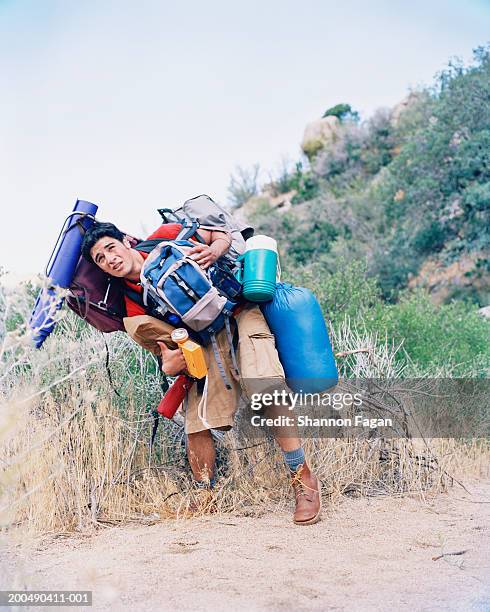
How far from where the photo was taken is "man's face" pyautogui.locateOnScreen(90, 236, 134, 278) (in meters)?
3.82

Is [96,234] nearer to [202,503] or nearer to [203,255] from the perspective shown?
[203,255]

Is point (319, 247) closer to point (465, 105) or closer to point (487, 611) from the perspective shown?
point (465, 105)

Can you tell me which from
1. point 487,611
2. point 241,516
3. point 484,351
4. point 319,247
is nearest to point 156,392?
point 241,516

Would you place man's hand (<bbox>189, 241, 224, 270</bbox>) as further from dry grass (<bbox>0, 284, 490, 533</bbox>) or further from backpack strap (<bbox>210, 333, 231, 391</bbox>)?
dry grass (<bbox>0, 284, 490, 533</bbox>)

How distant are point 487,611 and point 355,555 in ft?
2.54

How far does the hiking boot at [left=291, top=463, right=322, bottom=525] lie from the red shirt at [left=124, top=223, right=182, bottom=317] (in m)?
1.23

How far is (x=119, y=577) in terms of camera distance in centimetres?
306

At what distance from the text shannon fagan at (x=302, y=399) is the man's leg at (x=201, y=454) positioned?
0.33 m

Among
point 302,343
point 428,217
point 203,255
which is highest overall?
point 428,217

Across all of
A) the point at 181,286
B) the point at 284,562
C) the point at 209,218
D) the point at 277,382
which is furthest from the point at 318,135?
the point at 284,562

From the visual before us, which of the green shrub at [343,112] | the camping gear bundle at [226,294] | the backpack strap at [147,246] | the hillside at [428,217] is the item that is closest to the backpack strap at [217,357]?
the camping gear bundle at [226,294]

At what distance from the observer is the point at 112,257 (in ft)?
12.6

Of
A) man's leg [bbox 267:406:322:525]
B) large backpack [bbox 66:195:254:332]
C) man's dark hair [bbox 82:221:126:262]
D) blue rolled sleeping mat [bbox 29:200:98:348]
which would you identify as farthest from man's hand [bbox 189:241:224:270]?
man's leg [bbox 267:406:322:525]

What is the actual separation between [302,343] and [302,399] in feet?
Result: 2.07
